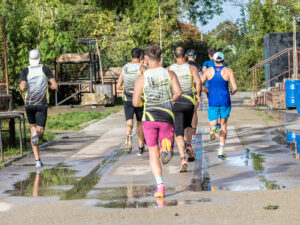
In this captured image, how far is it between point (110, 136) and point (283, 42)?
1596cm

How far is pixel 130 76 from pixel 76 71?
23223mm

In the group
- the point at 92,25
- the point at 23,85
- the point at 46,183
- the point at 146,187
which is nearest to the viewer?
the point at 146,187

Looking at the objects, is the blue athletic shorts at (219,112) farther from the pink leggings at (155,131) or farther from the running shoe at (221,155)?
the pink leggings at (155,131)

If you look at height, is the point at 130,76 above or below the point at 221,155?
above

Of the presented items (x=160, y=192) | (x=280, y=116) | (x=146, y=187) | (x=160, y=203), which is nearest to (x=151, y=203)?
(x=160, y=203)

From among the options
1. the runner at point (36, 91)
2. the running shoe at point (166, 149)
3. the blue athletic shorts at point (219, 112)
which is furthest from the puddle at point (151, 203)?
the blue athletic shorts at point (219, 112)

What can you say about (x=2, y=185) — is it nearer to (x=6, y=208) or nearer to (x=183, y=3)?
(x=6, y=208)

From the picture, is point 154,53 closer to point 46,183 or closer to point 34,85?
point 46,183

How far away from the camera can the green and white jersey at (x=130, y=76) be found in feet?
36.1

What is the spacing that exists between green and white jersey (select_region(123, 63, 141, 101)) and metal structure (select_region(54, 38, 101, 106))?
17458mm

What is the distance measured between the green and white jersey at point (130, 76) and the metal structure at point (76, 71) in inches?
687

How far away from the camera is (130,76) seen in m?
11.0

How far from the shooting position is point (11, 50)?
27.8 metres

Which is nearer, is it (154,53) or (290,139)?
(154,53)
